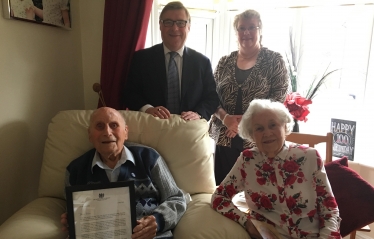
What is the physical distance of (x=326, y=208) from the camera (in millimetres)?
1326

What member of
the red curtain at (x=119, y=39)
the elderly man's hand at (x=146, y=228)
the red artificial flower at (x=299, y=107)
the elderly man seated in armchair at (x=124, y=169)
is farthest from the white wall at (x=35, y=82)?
the red artificial flower at (x=299, y=107)

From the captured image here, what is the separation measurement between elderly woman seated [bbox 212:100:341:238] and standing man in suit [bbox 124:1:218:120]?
0.60m

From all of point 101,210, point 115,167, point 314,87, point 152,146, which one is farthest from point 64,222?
point 314,87

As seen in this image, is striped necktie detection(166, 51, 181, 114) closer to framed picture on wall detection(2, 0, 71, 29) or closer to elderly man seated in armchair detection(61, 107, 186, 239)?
elderly man seated in armchair detection(61, 107, 186, 239)

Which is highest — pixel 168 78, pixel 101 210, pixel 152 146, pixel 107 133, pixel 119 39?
pixel 119 39

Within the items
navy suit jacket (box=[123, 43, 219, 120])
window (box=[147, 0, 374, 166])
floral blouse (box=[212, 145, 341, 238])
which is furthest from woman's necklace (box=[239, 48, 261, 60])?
floral blouse (box=[212, 145, 341, 238])

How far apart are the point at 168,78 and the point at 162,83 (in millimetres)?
54

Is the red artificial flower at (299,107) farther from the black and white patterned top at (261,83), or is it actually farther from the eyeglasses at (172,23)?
the eyeglasses at (172,23)

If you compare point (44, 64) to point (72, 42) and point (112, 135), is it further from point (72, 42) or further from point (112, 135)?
point (112, 135)

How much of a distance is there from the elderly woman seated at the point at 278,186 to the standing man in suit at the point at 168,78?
596 millimetres

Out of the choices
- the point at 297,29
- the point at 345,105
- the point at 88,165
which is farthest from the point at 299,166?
the point at 297,29

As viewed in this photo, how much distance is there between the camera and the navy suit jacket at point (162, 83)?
201 centimetres

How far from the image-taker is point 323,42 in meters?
2.47

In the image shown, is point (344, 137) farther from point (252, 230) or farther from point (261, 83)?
point (252, 230)
